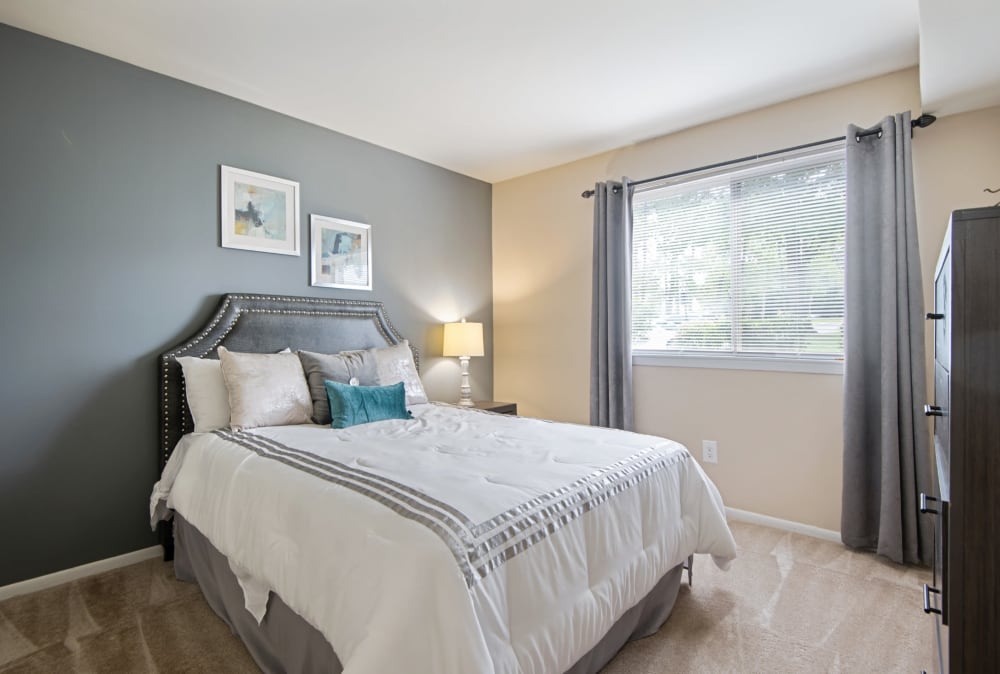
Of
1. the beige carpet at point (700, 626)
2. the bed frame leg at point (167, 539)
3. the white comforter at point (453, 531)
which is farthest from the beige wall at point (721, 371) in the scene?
the bed frame leg at point (167, 539)

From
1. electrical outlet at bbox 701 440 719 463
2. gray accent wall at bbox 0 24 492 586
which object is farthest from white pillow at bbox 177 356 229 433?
electrical outlet at bbox 701 440 719 463

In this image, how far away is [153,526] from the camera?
2506 millimetres

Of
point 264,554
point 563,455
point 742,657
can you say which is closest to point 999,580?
point 742,657

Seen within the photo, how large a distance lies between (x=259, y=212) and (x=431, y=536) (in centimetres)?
259

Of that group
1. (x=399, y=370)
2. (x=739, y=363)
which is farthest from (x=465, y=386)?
(x=739, y=363)

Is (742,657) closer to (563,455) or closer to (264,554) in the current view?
(563,455)

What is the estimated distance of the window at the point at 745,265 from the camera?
113 inches

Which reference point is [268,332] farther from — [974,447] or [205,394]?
[974,447]

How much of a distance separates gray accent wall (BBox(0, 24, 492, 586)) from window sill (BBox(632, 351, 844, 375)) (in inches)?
100

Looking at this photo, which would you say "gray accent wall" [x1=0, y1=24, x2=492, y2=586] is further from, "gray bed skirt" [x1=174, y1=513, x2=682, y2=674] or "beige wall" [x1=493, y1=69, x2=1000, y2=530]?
"beige wall" [x1=493, y1=69, x2=1000, y2=530]

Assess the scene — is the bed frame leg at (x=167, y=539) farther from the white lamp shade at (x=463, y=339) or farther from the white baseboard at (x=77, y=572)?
the white lamp shade at (x=463, y=339)

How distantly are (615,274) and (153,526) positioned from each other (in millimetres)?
3156

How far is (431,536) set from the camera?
1.19m

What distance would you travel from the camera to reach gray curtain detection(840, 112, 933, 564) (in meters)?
2.44
